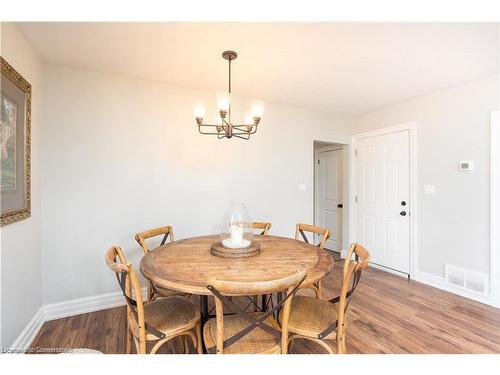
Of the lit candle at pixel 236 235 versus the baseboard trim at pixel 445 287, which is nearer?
the lit candle at pixel 236 235

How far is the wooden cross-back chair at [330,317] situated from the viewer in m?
1.34

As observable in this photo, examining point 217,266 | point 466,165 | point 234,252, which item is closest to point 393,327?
point 234,252

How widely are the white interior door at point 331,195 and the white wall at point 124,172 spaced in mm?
1668

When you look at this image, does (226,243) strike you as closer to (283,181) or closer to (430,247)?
(283,181)

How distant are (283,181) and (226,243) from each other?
1.93 m

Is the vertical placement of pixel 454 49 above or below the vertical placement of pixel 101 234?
above

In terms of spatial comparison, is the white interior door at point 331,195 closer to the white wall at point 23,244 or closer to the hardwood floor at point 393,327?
the hardwood floor at point 393,327

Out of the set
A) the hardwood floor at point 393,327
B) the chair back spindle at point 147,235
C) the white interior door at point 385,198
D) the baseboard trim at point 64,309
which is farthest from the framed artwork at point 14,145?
the white interior door at point 385,198

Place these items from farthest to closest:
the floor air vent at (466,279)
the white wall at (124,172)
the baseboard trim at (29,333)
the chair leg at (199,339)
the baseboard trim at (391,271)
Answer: the baseboard trim at (391,271) → the floor air vent at (466,279) → the white wall at (124,172) → the baseboard trim at (29,333) → the chair leg at (199,339)

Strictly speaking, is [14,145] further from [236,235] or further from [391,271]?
[391,271]

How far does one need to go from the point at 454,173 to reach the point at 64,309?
438cm

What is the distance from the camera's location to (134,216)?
8.66 feet
